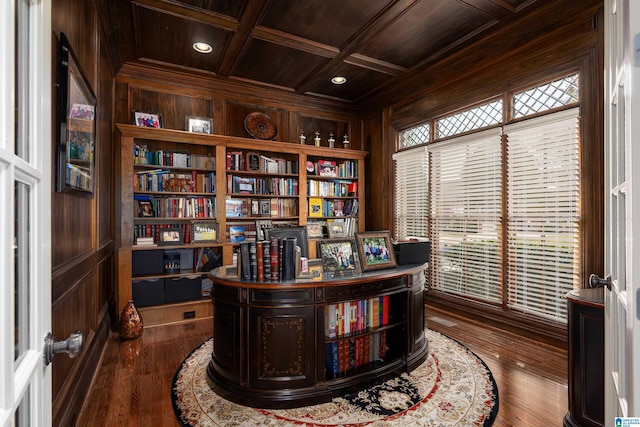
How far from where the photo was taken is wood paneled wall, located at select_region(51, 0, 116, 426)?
5.42 ft

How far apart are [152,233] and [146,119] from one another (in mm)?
1436

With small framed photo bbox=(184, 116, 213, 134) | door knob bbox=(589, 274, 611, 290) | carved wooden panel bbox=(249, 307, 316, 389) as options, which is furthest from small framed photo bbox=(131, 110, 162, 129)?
door knob bbox=(589, 274, 611, 290)

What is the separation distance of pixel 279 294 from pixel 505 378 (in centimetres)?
191

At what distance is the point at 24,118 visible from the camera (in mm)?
704

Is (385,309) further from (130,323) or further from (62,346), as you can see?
(130,323)

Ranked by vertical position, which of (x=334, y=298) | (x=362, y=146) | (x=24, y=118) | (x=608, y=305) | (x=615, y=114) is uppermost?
(x=362, y=146)

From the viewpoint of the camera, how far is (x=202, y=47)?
3555 millimetres

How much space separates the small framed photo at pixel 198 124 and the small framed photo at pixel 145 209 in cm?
112

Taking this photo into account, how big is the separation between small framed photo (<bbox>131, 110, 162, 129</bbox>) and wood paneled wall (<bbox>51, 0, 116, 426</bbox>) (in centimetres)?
45

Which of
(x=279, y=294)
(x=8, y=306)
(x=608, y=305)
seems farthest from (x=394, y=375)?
(x=8, y=306)

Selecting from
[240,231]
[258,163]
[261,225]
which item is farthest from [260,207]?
A: [258,163]

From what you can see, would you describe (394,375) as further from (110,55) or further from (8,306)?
(110,55)

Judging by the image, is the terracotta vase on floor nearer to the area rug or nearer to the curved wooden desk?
the area rug

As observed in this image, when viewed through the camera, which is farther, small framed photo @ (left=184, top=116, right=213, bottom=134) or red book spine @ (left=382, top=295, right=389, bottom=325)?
→ small framed photo @ (left=184, top=116, right=213, bottom=134)
